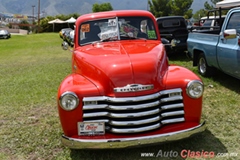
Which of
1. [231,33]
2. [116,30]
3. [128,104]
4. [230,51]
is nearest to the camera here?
[128,104]

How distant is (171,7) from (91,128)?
51647 millimetres

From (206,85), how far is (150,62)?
3.36 m

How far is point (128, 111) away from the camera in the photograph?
10.7ft

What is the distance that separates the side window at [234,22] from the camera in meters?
5.88

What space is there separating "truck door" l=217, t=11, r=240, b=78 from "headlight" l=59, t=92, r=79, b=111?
3.60 meters

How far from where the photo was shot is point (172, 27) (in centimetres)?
1134

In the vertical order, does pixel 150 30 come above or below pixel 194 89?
above

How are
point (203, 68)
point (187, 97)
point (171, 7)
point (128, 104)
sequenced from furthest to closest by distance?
point (171, 7) < point (203, 68) < point (187, 97) < point (128, 104)

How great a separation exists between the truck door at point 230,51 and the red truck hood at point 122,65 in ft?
6.51

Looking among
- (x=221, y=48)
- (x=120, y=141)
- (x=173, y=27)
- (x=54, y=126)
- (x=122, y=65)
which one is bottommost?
(x=54, y=126)

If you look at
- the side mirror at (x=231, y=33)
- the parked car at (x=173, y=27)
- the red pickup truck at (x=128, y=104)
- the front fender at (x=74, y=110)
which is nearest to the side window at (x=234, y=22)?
the side mirror at (x=231, y=33)

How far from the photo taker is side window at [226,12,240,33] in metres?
5.88

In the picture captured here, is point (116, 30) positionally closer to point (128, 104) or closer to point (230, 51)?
point (128, 104)

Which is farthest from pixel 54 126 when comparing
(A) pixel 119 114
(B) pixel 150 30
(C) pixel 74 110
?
(B) pixel 150 30
